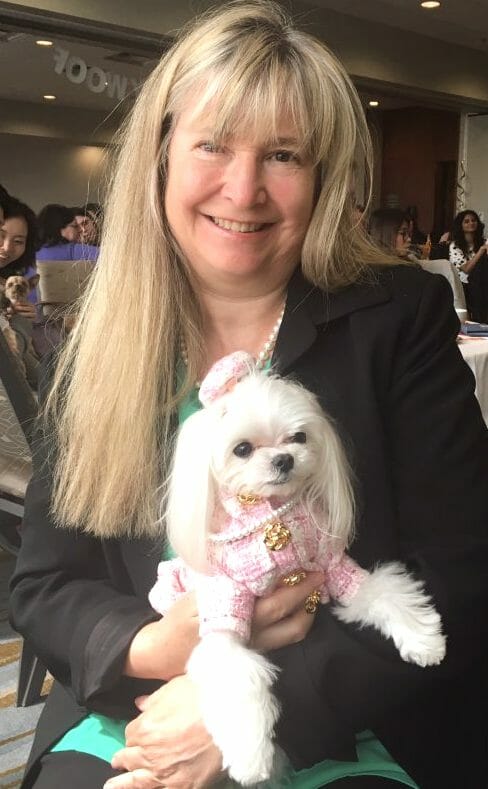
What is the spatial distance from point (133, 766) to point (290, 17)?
0.98 meters

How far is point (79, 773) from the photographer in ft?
3.26

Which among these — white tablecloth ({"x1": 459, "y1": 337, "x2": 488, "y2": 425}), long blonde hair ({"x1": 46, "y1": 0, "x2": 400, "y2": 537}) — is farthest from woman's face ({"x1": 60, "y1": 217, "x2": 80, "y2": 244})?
long blonde hair ({"x1": 46, "y1": 0, "x2": 400, "y2": 537})

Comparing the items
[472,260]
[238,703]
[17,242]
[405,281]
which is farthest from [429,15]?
[238,703]

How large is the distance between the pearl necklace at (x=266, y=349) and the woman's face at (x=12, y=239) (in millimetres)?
3012

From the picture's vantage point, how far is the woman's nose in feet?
3.17

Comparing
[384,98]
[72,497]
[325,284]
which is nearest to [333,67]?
[325,284]

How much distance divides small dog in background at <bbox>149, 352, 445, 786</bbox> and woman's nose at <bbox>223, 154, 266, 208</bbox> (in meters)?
0.21

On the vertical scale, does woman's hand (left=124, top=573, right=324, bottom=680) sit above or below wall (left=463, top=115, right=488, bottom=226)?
below

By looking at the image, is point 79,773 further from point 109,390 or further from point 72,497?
point 109,390

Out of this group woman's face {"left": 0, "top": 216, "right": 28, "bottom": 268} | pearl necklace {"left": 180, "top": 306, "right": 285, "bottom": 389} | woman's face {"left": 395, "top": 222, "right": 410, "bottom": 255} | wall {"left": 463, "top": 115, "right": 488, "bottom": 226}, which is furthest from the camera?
wall {"left": 463, "top": 115, "right": 488, "bottom": 226}

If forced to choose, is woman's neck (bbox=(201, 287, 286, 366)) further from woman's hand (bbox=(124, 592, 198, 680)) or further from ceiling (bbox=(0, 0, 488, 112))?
ceiling (bbox=(0, 0, 488, 112))

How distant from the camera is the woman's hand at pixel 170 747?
88 centimetres

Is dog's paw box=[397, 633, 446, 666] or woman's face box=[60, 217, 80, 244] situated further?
woman's face box=[60, 217, 80, 244]

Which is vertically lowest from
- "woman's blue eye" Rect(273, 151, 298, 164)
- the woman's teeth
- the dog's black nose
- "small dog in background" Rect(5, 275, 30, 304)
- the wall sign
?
"small dog in background" Rect(5, 275, 30, 304)
